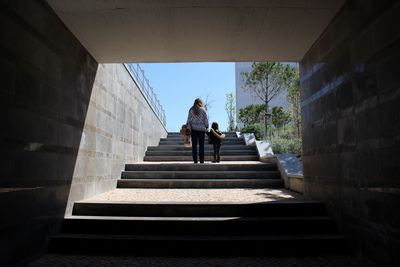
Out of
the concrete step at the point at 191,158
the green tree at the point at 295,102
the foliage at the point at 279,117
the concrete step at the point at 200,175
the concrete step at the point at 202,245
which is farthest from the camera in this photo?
the foliage at the point at 279,117

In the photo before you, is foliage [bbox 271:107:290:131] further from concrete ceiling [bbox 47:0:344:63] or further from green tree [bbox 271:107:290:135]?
concrete ceiling [bbox 47:0:344:63]

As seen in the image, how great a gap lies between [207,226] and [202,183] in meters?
2.86

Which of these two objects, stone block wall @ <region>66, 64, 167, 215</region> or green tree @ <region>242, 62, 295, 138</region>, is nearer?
stone block wall @ <region>66, 64, 167, 215</region>

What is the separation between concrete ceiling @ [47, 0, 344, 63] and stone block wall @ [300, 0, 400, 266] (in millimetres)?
473

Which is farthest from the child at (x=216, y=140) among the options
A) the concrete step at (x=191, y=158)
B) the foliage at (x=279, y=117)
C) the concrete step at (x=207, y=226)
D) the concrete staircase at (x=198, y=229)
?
the foliage at (x=279, y=117)

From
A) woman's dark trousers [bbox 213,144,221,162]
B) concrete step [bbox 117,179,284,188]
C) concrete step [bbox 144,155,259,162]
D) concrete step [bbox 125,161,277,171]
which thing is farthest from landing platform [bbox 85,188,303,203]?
concrete step [bbox 144,155,259,162]

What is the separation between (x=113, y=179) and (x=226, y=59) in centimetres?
353

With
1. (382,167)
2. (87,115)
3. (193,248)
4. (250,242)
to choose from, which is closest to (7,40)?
(87,115)

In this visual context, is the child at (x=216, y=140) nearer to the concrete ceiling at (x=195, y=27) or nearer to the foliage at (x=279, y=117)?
the concrete ceiling at (x=195, y=27)

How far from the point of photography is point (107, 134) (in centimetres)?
658

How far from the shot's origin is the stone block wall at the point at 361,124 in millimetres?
3191

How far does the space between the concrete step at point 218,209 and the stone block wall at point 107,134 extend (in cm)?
91

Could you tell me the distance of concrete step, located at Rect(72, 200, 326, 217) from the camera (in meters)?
4.81

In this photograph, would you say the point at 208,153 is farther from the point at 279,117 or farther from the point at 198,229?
the point at 279,117
